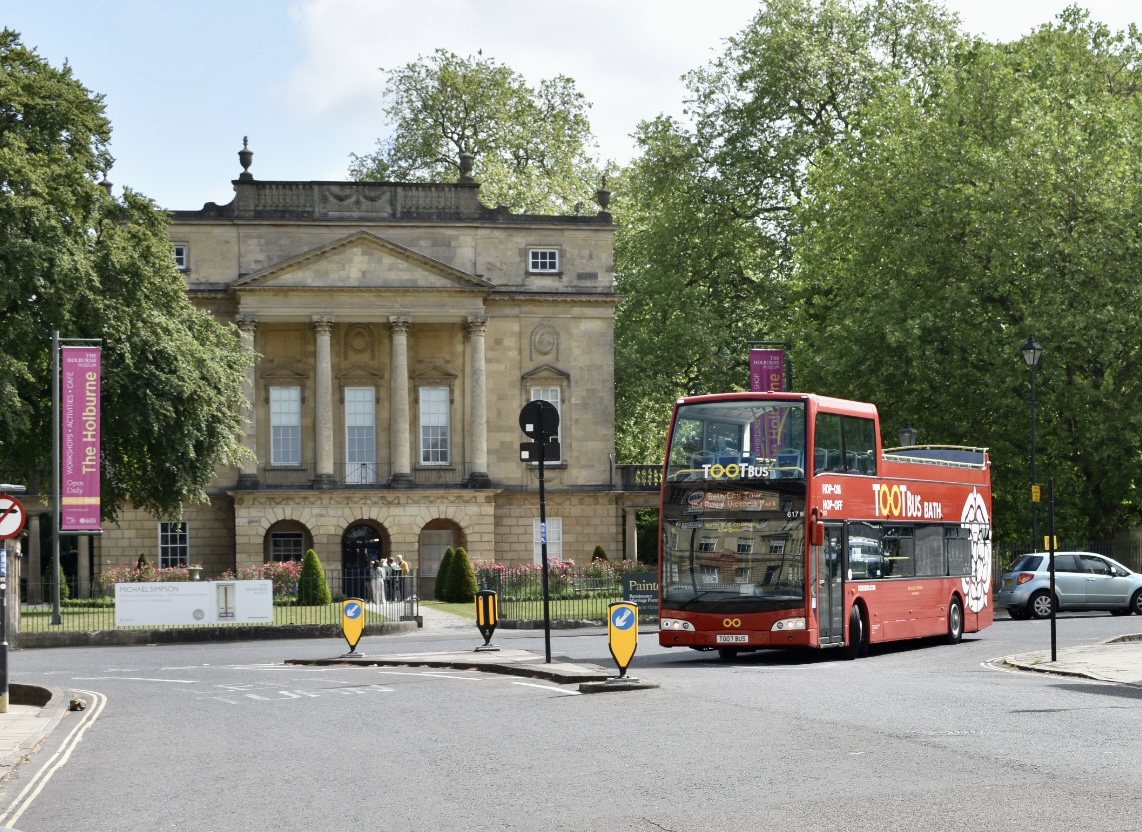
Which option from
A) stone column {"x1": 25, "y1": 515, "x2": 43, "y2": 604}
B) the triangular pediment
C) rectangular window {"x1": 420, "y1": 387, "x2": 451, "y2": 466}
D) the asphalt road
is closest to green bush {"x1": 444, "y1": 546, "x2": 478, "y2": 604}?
rectangular window {"x1": 420, "y1": 387, "x2": 451, "y2": 466}

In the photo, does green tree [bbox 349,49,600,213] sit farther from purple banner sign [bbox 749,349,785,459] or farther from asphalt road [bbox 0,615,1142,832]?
asphalt road [bbox 0,615,1142,832]

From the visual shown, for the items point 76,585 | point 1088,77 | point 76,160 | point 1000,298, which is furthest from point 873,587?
point 76,585

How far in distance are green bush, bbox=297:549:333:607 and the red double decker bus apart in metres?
22.0

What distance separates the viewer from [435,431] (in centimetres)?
5881

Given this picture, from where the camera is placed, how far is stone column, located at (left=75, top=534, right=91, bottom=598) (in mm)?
54594

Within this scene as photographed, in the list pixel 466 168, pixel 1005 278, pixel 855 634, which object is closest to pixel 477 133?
pixel 466 168

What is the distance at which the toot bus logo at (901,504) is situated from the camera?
85.6ft

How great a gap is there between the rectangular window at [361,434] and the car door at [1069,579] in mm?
26708

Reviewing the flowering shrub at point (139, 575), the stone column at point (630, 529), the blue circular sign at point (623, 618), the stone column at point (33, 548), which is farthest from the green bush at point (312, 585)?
the blue circular sign at point (623, 618)

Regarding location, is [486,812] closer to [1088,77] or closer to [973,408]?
[973,408]

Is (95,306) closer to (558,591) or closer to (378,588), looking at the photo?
(378,588)

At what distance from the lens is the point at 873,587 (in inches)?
1016

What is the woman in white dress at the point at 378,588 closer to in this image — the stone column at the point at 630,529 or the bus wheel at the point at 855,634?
Answer: the stone column at the point at 630,529

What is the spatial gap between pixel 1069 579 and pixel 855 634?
15.0 meters
